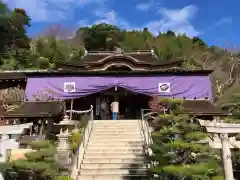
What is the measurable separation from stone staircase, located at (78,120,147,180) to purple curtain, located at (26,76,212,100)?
4.68 m

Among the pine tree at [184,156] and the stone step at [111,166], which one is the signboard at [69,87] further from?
the pine tree at [184,156]

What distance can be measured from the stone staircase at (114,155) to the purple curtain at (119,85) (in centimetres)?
468

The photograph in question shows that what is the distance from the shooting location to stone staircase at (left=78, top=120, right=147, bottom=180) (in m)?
10.1

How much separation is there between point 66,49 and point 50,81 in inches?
836

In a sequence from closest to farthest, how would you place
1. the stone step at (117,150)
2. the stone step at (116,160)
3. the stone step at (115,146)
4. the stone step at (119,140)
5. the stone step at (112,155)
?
the stone step at (116,160) < the stone step at (112,155) < the stone step at (117,150) < the stone step at (115,146) < the stone step at (119,140)

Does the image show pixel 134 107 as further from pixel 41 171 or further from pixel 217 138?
pixel 41 171

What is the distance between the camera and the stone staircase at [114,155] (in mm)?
10148

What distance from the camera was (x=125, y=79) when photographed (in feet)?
63.5

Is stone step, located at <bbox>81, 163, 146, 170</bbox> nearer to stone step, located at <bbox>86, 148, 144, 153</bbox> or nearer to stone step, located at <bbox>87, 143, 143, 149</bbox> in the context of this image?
stone step, located at <bbox>86, 148, 144, 153</bbox>

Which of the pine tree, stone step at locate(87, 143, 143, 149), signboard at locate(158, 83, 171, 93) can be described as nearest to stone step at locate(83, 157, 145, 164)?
stone step at locate(87, 143, 143, 149)

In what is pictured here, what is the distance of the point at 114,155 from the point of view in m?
11.5

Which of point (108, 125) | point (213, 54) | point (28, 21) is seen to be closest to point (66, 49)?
point (28, 21)

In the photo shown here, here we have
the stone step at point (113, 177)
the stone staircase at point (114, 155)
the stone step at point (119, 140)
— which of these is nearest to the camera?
the stone step at point (113, 177)

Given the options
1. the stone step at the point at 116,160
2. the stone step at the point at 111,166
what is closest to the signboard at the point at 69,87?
the stone step at the point at 116,160
